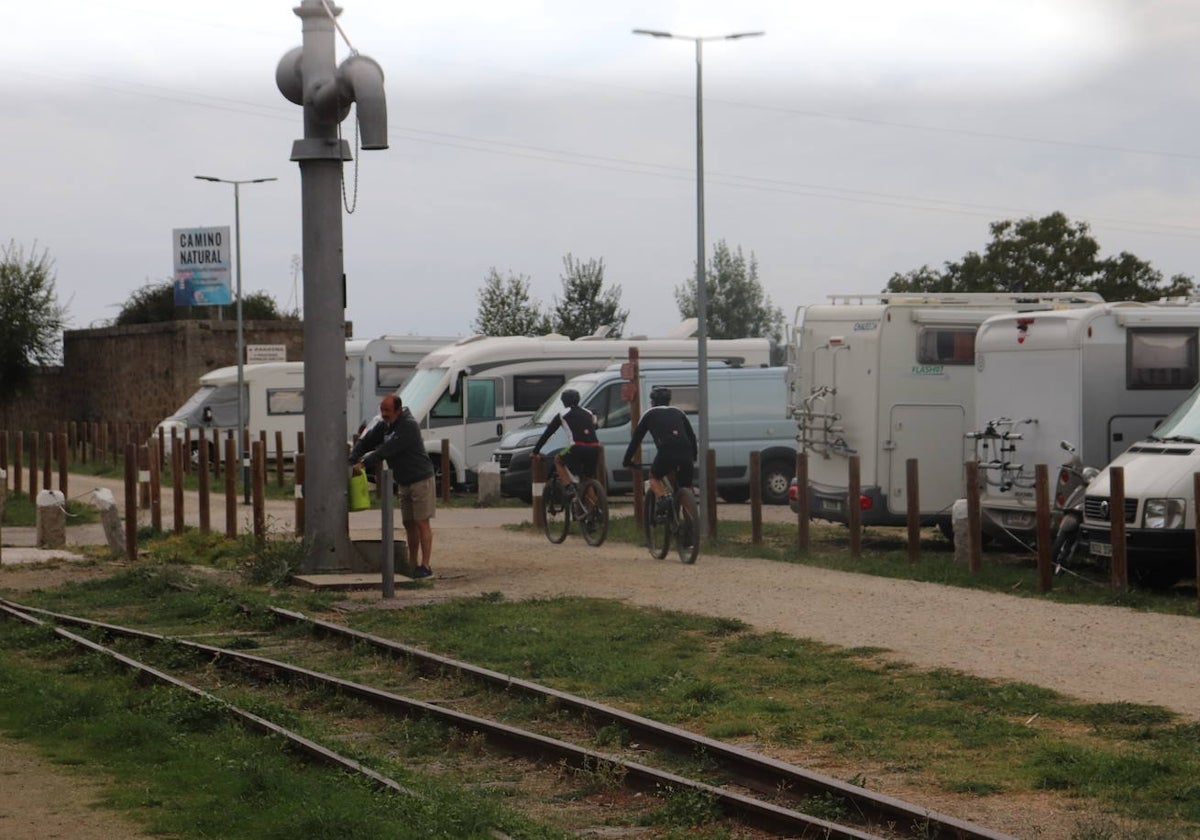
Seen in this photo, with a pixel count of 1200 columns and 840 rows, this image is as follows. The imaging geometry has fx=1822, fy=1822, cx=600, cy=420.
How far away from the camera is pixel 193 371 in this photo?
5419 cm

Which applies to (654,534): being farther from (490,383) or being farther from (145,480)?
(490,383)

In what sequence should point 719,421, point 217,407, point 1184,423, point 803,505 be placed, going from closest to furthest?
point 1184,423 → point 803,505 → point 719,421 → point 217,407

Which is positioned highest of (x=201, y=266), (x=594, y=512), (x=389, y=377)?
(x=201, y=266)

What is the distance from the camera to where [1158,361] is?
1930cm

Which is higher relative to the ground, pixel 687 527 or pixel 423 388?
pixel 423 388

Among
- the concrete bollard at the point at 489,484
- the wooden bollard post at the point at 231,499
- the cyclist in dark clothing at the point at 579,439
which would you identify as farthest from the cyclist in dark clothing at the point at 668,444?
the concrete bollard at the point at 489,484

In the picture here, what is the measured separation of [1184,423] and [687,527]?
5.22m

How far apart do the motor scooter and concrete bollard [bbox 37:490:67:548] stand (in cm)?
1222

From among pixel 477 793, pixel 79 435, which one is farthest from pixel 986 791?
pixel 79 435

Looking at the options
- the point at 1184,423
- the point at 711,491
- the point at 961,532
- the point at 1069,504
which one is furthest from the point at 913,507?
the point at 711,491

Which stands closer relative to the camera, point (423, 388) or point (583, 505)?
point (583, 505)

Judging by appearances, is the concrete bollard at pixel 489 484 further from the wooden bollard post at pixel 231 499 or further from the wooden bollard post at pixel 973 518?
the wooden bollard post at pixel 973 518

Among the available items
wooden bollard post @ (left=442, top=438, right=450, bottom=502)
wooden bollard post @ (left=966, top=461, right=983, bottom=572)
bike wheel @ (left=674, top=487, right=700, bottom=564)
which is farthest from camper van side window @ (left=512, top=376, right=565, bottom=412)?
wooden bollard post @ (left=966, top=461, right=983, bottom=572)

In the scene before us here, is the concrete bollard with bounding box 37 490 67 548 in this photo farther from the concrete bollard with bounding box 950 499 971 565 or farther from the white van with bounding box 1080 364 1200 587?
the white van with bounding box 1080 364 1200 587
